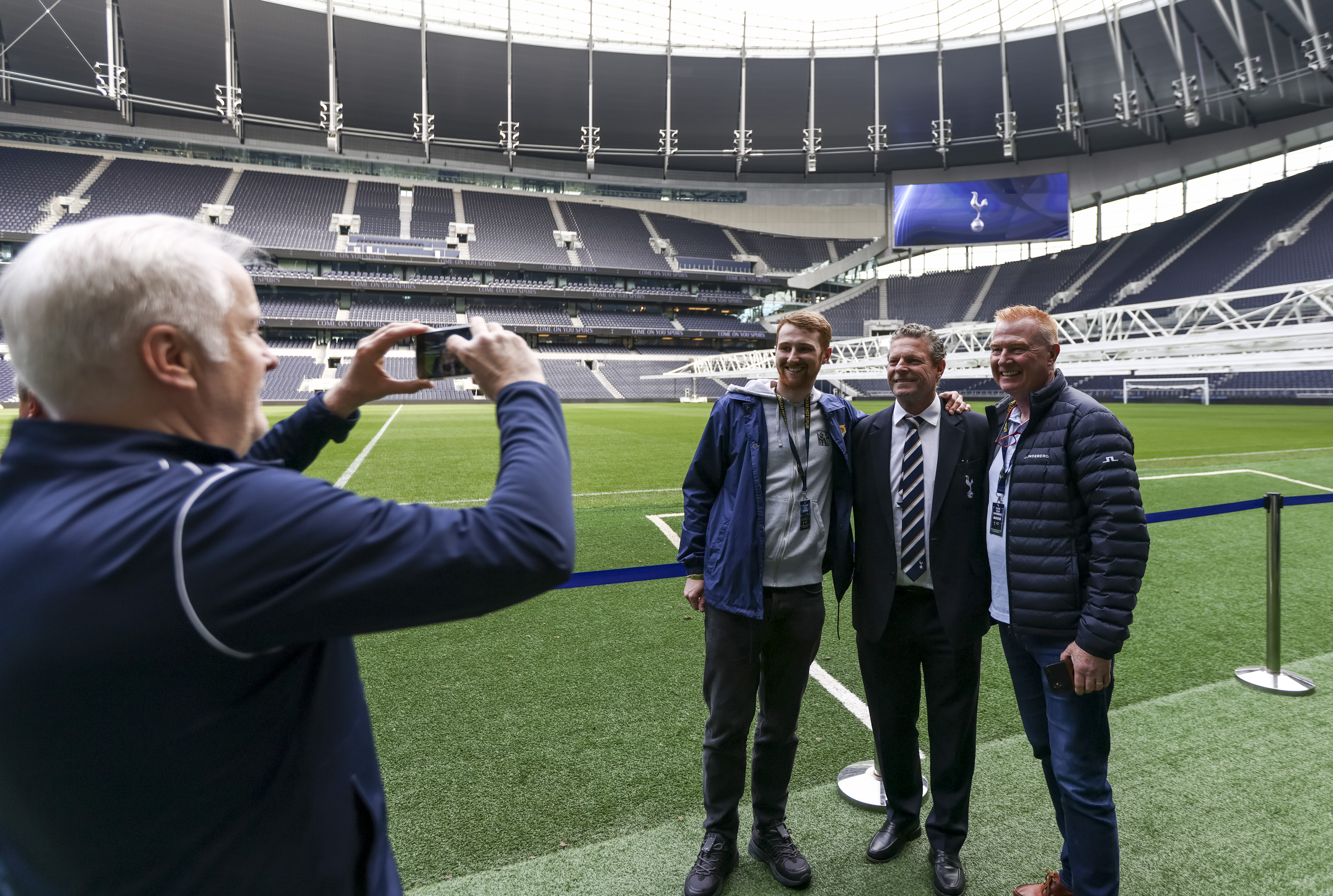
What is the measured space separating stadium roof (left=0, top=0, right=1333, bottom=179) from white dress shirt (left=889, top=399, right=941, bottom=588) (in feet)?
135

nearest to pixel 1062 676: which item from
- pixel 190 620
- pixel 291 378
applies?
pixel 190 620

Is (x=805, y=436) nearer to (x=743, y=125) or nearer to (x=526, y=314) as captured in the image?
(x=743, y=125)

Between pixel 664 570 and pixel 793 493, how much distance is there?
0.72m

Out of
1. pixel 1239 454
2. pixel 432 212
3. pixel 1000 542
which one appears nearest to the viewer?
pixel 1000 542

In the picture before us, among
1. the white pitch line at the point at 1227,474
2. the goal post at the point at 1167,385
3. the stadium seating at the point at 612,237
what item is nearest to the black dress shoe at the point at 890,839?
the white pitch line at the point at 1227,474

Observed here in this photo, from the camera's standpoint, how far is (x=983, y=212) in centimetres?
5009

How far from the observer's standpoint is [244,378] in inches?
39.7

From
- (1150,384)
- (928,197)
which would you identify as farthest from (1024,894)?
(928,197)

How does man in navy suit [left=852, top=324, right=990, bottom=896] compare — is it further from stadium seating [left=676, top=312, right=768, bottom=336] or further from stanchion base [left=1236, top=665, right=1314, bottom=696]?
stadium seating [left=676, top=312, right=768, bottom=336]

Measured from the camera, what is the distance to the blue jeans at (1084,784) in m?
2.25

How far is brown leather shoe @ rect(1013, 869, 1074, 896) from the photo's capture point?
2.39 meters

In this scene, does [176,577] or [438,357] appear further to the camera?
[438,357]

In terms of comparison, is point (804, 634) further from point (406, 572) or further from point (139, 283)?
point (139, 283)

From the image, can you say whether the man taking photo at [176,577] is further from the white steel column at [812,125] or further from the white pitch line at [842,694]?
the white steel column at [812,125]
